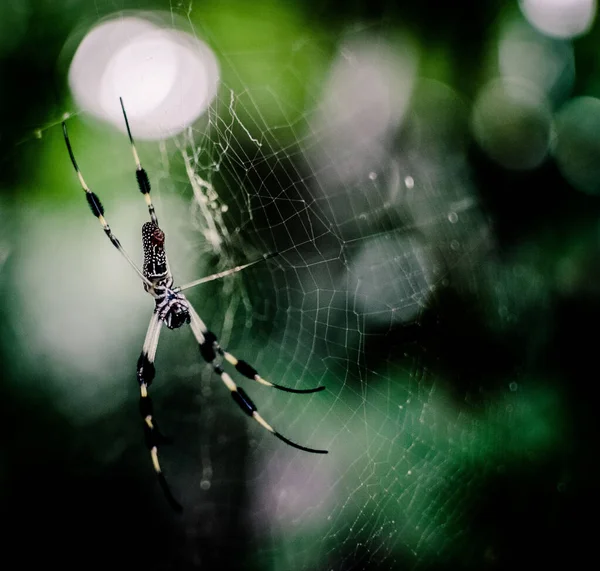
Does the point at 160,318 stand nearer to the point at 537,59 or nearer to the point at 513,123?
the point at 513,123

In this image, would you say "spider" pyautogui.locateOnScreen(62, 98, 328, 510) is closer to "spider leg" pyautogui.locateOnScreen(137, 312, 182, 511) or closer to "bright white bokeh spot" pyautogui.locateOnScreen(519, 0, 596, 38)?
"spider leg" pyautogui.locateOnScreen(137, 312, 182, 511)

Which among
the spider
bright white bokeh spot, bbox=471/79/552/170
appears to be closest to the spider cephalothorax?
the spider

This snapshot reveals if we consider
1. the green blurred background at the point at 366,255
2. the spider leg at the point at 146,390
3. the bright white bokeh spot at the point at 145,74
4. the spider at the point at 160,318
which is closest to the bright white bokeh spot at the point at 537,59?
the green blurred background at the point at 366,255

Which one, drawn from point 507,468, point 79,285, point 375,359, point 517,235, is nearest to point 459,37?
point 517,235

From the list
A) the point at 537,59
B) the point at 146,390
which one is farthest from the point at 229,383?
the point at 537,59

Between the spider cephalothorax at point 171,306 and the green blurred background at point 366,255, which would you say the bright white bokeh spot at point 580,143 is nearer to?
the green blurred background at point 366,255

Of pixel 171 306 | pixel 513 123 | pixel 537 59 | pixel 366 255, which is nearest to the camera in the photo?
pixel 171 306
